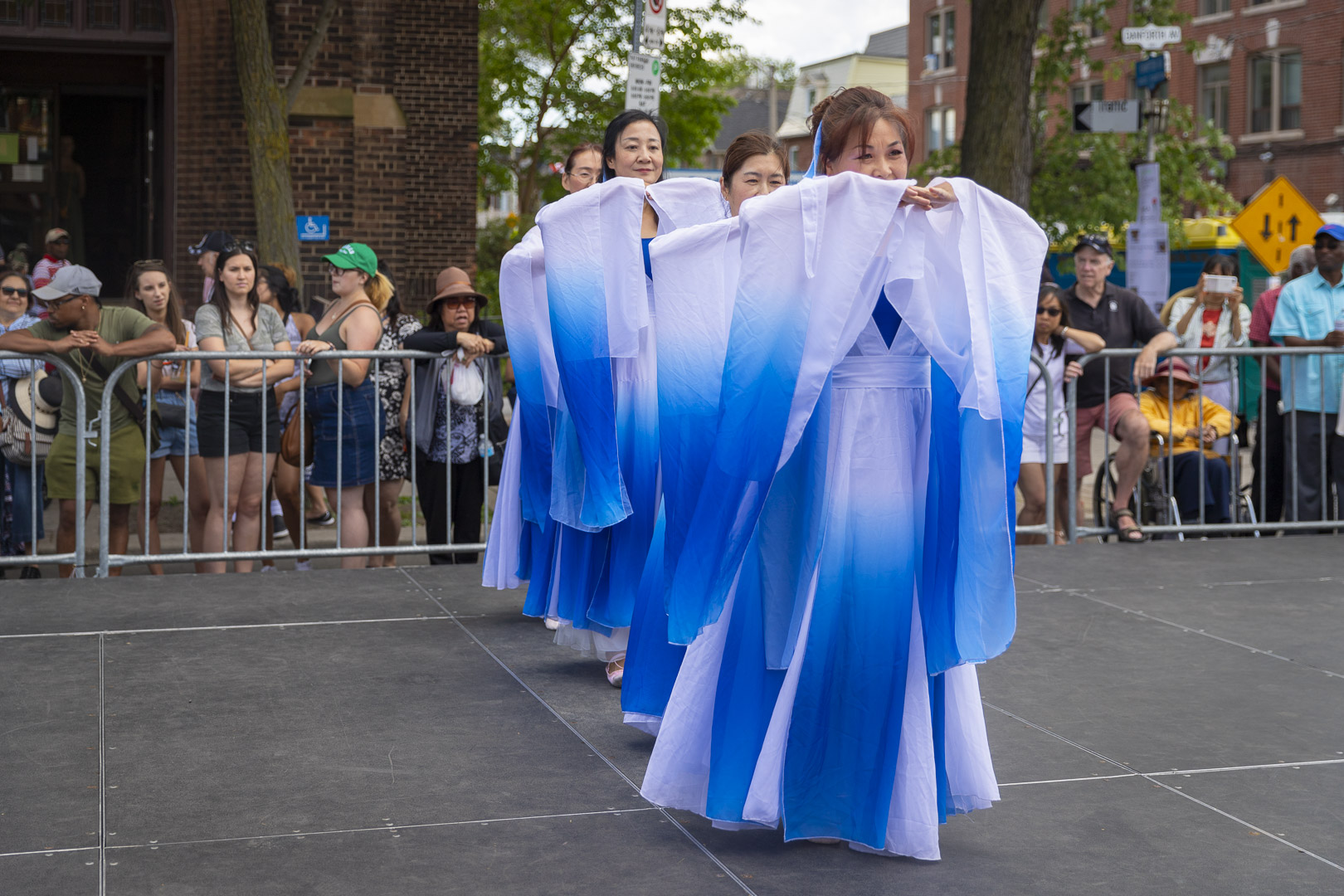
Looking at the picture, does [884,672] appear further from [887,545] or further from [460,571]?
[460,571]

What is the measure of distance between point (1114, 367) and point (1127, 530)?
1072mm

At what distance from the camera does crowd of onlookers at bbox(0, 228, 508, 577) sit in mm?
7621

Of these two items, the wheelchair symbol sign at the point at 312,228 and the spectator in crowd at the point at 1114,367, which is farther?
the wheelchair symbol sign at the point at 312,228

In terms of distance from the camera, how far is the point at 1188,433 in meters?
9.43

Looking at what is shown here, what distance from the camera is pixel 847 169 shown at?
3.86m

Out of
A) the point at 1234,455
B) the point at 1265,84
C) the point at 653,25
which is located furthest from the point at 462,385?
A: the point at 1265,84

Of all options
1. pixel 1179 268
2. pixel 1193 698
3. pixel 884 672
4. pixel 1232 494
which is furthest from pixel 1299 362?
pixel 1179 268

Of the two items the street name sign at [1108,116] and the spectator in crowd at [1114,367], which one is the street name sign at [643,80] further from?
the street name sign at [1108,116]

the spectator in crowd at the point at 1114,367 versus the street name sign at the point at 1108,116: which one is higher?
the street name sign at the point at 1108,116

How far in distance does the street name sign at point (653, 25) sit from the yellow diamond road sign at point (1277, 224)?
9380mm

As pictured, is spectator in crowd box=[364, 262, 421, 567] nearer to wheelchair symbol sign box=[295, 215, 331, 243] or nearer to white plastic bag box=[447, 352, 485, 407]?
white plastic bag box=[447, 352, 485, 407]

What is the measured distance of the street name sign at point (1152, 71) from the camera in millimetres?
15281

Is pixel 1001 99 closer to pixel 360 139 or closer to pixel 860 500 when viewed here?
pixel 360 139

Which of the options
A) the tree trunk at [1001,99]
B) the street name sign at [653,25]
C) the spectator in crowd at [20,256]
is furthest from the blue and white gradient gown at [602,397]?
the spectator in crowd at [20,256]
